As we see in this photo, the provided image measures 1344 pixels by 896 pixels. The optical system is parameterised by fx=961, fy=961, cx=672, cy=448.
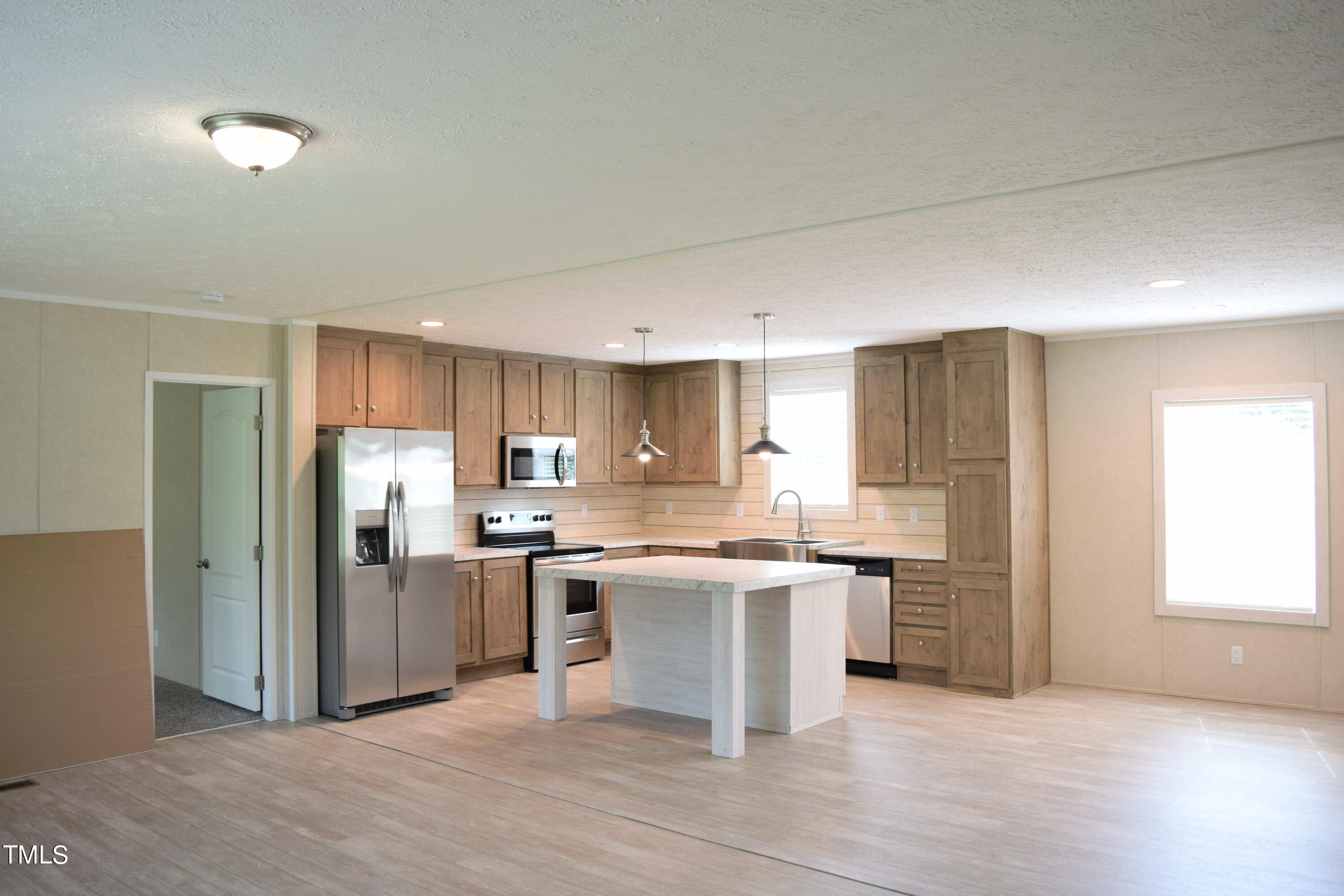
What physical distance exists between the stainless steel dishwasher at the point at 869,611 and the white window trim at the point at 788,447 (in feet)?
2.58

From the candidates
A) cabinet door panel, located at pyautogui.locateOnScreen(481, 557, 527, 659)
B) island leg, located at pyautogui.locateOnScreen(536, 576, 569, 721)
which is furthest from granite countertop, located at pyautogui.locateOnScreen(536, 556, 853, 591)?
cabinet door panel, located at pyautogui.locateOnScreen(481, 557, 527, 659)

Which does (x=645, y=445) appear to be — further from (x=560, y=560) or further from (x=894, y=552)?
(x=894, y=552)

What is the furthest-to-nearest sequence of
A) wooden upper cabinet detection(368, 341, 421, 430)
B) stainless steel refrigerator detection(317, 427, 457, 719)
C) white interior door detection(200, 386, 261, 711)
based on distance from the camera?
wooden upper cabinet detection(368, 341, 421, 430) → white interior door detection(200, 386, 261, 711) → stainless steel refrigerator detection(317, 427, 457, 719)

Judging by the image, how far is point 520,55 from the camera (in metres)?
2.09

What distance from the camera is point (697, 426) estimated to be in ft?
26.4

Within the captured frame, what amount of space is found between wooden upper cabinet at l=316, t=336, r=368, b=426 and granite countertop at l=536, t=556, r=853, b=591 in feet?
5.39

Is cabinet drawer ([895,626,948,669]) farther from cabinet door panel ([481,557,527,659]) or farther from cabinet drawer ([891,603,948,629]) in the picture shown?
cabinet door panel ([481,557,527,659])

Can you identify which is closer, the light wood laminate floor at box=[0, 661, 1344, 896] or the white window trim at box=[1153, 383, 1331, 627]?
the light wood laminate floor at box=[0, 661, 1344, 896]

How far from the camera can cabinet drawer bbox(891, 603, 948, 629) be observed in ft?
21.1

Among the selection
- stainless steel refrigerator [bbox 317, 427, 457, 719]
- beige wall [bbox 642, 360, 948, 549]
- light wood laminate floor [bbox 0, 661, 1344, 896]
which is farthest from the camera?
beige wall [bbox 642, 360, 948, 549]

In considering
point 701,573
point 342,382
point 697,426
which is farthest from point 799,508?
point 342,382

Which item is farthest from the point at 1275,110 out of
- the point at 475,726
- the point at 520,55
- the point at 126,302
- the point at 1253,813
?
the point at 126,302

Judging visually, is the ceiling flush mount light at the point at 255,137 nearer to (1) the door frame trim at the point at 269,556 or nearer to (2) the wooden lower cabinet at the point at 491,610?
(1) the door frame trim at the point at 269,556

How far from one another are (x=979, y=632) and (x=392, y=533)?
3.77 meters
